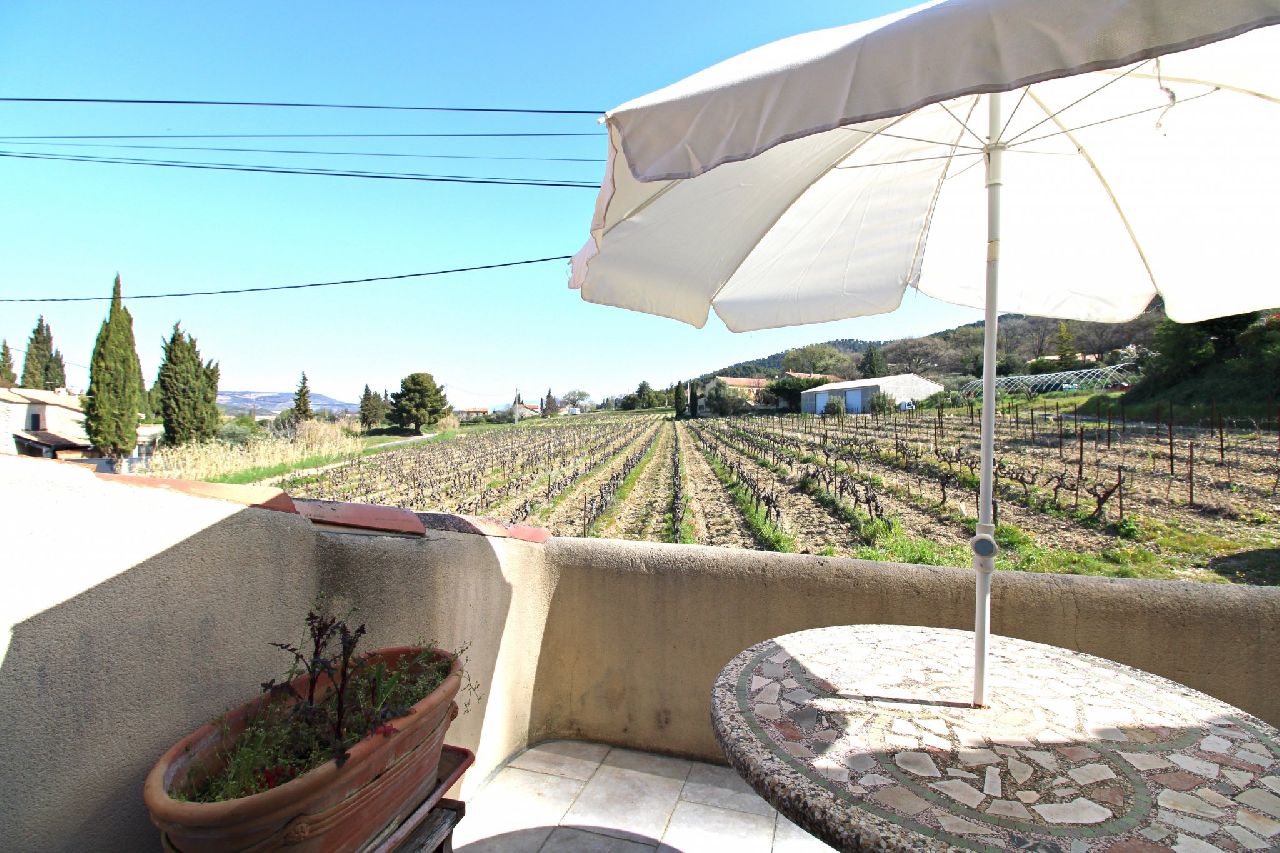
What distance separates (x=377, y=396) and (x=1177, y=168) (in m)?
59.2

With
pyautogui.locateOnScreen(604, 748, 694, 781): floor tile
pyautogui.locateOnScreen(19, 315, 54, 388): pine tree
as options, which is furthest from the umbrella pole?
pyautogui.locateOnScreen(19, 315, 54, 388): pine tree

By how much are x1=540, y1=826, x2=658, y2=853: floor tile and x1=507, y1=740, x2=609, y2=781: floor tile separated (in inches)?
11.1

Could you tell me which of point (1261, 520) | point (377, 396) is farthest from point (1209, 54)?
point (377, 396)

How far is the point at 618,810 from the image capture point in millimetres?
1838

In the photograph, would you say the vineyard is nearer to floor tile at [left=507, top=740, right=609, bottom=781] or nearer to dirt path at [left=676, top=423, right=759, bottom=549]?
dirt path at [left=676, top=423, right=759, bottom=549]

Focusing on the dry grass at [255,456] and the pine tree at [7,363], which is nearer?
the dry grass at [255,456]

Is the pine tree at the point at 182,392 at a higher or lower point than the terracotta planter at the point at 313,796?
higher

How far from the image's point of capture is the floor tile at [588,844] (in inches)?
65.7

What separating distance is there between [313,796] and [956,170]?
2451 mm

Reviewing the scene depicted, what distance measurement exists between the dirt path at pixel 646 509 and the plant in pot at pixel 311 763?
13.6ft

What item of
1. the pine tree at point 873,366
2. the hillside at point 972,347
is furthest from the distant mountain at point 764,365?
the pine tree at point 873,366

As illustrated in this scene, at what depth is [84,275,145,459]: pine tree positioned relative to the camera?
17.7m

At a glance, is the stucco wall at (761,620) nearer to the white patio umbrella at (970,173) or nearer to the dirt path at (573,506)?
the white patio umbrella at (970,173)

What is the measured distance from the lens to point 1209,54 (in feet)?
3.76
